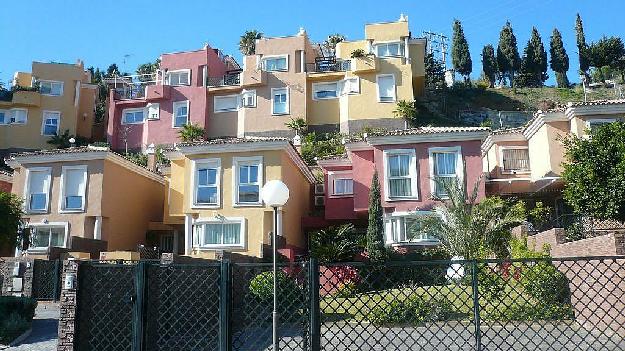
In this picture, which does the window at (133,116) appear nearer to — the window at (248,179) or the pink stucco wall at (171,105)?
the pink stucco wall at (171,105)

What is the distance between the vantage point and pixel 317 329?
21.8 feet

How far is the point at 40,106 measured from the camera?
42.9 metres

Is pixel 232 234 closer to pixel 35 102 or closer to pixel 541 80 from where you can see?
pixel 35 102

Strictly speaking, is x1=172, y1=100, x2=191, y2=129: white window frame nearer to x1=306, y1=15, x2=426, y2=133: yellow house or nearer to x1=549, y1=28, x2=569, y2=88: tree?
x1=306, y1=15, x2=426, y2=133: yellow house

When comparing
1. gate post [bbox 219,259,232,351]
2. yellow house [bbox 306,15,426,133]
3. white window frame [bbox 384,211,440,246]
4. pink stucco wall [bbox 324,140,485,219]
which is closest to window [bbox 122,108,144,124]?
yellow house [bbox 306,15,426,133]

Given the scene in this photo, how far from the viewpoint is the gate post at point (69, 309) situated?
7887 mm

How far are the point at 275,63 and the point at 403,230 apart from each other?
21949 mm

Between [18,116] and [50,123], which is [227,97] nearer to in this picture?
[50,123]

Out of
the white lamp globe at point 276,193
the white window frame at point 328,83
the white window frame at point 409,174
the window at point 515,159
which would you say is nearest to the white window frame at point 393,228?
the white window frame at point 409,174

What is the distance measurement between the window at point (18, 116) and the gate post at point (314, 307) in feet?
140

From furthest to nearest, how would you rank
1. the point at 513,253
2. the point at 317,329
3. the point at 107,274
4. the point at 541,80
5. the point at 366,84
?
the point at 541,80, the point at 366,84, the point at 513,253, the point at 107,274, the point at 317,329

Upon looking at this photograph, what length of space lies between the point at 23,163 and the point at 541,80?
1946 inches

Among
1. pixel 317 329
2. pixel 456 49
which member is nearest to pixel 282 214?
pixel 317 329

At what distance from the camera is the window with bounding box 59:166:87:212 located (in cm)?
2469
